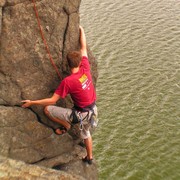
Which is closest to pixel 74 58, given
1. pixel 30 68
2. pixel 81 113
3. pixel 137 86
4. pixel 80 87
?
pixel 80 87

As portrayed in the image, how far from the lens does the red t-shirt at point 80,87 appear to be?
10.0 metres

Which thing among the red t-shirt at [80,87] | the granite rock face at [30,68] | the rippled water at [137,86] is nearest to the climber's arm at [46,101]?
the red t-shirt at [80,87]

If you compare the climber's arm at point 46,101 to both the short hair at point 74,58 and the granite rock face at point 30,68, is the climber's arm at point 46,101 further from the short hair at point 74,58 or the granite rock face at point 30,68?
the short hair at point 74,58

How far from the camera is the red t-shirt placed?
32.8 feet

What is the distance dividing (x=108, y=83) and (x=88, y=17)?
9.99 m

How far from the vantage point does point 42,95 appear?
11.1 meters

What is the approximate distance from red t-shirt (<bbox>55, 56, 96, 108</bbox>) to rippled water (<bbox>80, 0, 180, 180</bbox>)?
5766mm

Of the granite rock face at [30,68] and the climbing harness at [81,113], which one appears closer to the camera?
the granite rock face at [30,68]

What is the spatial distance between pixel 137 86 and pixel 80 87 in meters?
10.8

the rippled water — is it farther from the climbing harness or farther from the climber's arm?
the climber's arm

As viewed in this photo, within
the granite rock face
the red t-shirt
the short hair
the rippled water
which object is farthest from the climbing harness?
the rippled water

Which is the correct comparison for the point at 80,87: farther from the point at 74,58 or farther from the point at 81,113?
the point at 81,113

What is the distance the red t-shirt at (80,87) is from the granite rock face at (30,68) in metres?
1.12

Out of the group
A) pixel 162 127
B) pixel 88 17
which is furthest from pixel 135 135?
pixel 88 17
